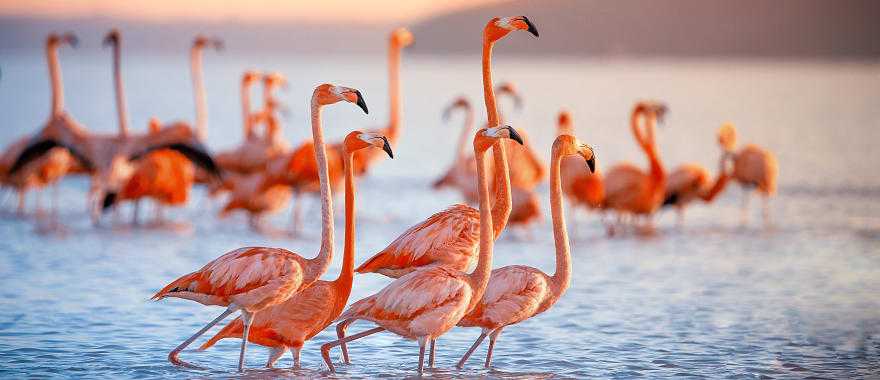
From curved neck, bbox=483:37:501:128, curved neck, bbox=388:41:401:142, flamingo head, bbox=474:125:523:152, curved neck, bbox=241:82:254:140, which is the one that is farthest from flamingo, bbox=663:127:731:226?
flamingo head, bbox=474:125:523:152

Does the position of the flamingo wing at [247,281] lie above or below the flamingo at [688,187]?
below

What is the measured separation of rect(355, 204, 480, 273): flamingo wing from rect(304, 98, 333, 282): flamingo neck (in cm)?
33

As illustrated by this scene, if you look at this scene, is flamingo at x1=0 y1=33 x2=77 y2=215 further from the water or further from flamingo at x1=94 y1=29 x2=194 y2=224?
flamingo at x1=94 y1=29 x2=194 y2=224

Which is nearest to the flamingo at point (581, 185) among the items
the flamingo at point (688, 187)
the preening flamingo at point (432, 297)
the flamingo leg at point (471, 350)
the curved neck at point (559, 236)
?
the flamingo at point (688, 187)

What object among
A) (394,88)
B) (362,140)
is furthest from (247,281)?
(394,88)

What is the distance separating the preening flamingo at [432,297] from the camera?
6.26 m

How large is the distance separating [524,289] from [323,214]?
1132 mm

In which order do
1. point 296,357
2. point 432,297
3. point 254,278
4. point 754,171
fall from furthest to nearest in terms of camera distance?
point 754,171 → point 296,357 → point 254,278 → point 432,297

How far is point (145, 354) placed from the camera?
736 centimetres

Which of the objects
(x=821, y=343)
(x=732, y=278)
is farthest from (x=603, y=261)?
(x=821, y=343)

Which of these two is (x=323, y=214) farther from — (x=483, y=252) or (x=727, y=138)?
(x=727, y=138)

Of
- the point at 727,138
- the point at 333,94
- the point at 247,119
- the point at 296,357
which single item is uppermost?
the point at 247,119

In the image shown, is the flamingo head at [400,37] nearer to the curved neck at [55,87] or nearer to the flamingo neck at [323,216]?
the curved neck at [55,87]

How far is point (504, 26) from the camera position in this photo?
284 inches
